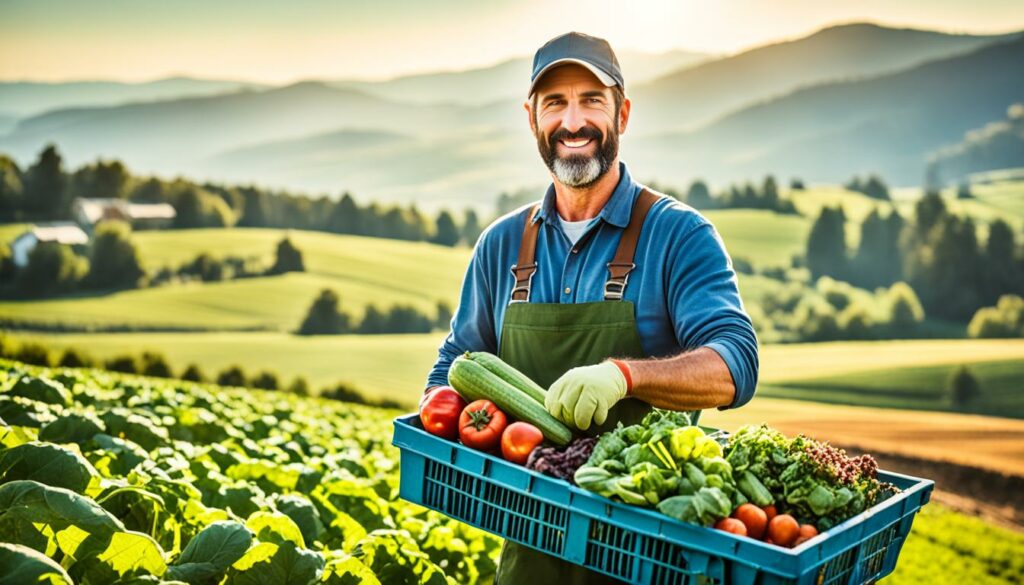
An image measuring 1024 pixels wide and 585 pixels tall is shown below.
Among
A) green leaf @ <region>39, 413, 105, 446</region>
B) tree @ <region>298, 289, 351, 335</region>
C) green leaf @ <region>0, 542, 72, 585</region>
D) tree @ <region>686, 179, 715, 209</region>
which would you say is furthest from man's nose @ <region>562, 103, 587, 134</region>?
tree @ <region>686, 179, 715, 209</region>

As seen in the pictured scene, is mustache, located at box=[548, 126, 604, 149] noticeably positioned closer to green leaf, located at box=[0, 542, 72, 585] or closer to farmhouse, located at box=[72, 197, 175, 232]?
green leaf, located at box=[0, 542, 72, 585]

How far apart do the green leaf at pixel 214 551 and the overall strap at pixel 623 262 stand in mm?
1532

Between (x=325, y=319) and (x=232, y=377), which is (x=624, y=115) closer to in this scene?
(x=232, y=377)

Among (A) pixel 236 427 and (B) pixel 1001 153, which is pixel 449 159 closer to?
(B) pixel 1001 153

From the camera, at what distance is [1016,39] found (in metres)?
27.6

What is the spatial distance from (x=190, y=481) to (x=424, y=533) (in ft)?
4.11

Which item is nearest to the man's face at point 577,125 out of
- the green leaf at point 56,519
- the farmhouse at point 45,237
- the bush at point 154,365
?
the green leaf at point 56,519

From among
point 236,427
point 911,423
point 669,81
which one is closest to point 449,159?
point 669,81

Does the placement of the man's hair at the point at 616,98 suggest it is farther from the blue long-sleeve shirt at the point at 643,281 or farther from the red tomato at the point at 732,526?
the red tomato at the point at 732,526

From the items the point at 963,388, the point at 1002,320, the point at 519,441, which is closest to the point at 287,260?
the point at 1002,320

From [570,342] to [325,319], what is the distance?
95.4ft

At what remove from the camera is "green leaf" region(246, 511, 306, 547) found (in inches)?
149

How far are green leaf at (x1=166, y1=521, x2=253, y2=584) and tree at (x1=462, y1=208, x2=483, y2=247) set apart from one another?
36.6 metres

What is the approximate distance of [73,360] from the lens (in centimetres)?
1988
